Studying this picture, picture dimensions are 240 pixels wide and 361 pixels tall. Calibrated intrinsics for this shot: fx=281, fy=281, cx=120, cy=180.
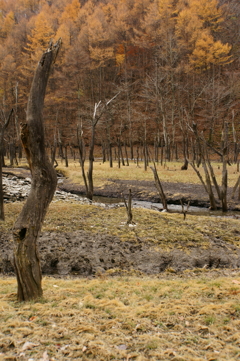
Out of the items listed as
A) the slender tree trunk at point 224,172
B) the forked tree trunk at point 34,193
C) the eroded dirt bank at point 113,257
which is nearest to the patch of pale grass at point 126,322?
the forked tree trunk at point 34,193

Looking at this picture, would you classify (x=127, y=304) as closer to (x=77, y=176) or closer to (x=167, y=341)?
(x=167, y=341)

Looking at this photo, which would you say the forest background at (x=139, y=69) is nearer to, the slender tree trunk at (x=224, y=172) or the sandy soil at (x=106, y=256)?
the slender tree trunk at (x=224, y=172)

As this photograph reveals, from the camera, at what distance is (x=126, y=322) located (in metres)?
4.03

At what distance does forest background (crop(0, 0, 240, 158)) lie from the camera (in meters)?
39.7

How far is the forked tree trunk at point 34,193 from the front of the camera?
14.5 ft

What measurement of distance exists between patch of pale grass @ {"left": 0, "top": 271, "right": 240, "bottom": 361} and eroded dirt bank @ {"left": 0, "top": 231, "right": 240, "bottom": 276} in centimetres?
167

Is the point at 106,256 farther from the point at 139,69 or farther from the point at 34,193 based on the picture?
the point at 139,69

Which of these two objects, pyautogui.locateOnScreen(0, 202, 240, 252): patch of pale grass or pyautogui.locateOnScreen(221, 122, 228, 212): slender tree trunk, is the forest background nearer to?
pyautogui.locateOnScreen(221, 122, 228, 212): slender tree trunk

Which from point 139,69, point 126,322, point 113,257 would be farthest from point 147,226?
point 139,69

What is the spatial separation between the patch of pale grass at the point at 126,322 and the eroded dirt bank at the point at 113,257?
1.67m

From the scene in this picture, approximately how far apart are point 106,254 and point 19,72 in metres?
46.7

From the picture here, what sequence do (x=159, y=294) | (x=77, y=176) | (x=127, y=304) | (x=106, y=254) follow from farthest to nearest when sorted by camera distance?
(x=77, y=176)
(x=106, y=254)
(x=159, y=294)
(x=127, y=304)

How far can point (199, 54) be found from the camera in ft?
132

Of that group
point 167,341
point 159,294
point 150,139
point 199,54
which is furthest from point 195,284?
point 150,139
